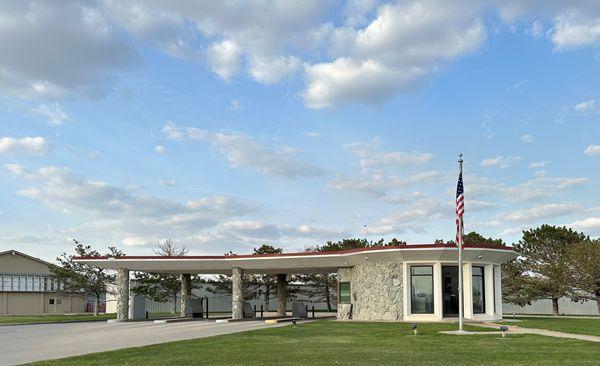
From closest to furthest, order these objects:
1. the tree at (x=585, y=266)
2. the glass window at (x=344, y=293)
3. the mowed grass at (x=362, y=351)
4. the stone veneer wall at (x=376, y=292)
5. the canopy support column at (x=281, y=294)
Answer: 1. the mowed grass at (x=362, y=351)
2. the stone veneer wall at (x=376, y=292)
3. the glass window at (x=344, y=293)
4. the tree at (x=585, y=266)
5. the canopy support column at (x=281, y=294)

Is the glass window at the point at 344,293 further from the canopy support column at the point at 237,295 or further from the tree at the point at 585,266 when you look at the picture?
the tree at the point at 585,266

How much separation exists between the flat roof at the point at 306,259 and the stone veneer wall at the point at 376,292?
1.85 ft

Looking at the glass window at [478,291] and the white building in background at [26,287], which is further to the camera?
the white building in background at [26,287]

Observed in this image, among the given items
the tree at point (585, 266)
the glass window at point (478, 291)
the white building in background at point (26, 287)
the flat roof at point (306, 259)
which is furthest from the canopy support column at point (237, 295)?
the white building in background at point (26, 287)

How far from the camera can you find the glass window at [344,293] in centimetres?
3659

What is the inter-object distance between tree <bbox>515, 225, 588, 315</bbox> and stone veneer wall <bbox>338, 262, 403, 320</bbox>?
14004mm

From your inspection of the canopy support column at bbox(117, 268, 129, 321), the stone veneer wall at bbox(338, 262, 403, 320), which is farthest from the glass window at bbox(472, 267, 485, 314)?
the canopy support column at bbox(117, 268, 129, 321)

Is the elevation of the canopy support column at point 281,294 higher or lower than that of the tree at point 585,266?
lower

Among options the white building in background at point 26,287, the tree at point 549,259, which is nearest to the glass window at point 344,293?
the tree at point 549,259

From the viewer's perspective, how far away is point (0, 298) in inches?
2448

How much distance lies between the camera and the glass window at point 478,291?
33.0 m

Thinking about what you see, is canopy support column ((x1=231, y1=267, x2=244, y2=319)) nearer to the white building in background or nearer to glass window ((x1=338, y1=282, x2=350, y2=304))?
glass window ((x1=338, y1=282, x2=350, y2=304))

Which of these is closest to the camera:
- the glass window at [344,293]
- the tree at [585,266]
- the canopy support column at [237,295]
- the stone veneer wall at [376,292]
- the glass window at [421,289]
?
the glass window at [421,289]

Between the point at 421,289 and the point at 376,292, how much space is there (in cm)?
251
